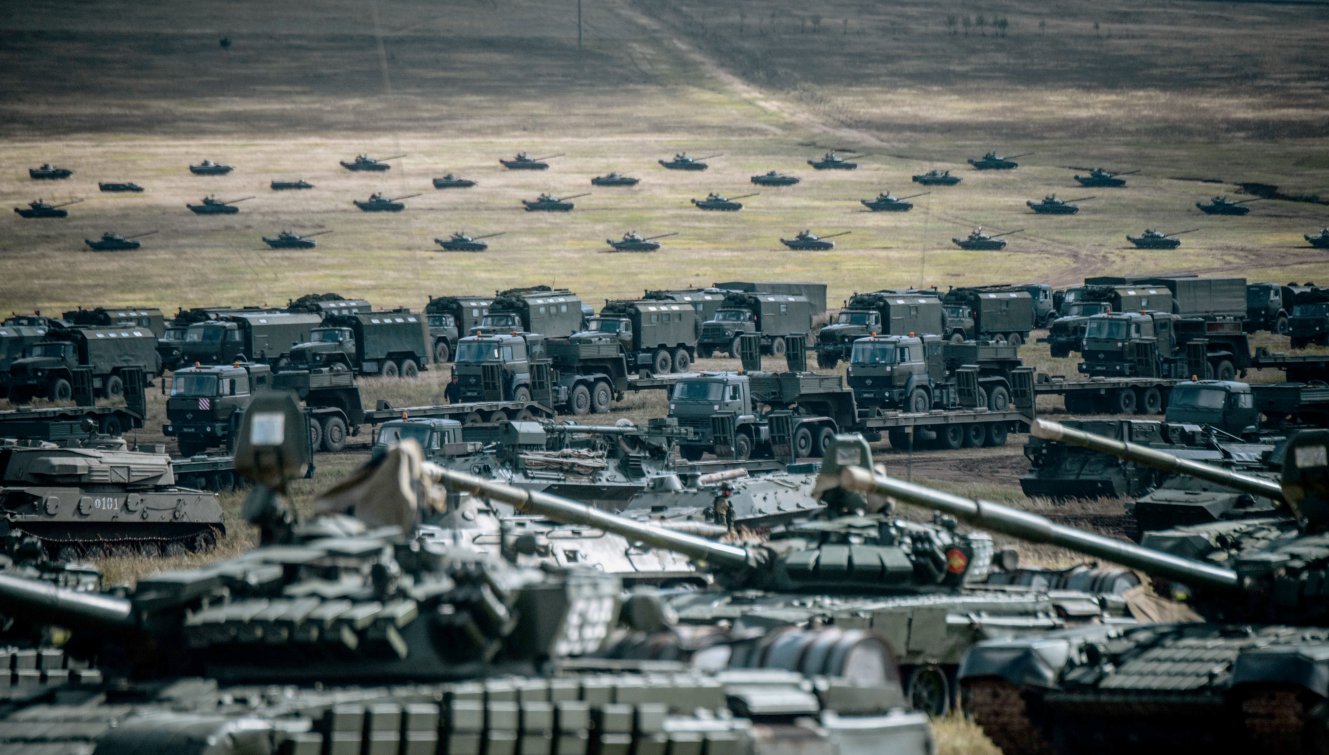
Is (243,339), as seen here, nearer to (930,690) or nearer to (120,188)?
(120,188)

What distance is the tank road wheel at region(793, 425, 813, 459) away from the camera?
129 feet

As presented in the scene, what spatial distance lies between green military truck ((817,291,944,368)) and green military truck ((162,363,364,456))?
52.7 feet

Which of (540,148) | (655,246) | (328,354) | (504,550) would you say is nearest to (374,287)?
(655,246)

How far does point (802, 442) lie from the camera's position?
3978 cm

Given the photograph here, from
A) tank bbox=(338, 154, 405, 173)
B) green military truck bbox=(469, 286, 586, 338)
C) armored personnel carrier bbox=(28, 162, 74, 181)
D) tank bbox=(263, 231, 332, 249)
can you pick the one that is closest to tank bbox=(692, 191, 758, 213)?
tank bbox=(338, 154, 405, 173)

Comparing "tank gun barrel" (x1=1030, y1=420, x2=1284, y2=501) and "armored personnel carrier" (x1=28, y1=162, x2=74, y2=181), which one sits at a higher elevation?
"tank gun barrel" (x1=1030, y1=420, x2=1284, y2=501)

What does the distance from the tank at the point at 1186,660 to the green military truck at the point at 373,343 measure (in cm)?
3492

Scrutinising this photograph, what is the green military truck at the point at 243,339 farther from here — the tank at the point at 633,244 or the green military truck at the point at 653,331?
the tank at the point at 633,244

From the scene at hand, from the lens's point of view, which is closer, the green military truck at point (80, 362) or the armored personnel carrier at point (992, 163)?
the green military truck at point (80, 362)

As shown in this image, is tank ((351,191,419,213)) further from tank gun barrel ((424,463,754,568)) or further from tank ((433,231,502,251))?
tank gun barrel ((424,463,754,568))

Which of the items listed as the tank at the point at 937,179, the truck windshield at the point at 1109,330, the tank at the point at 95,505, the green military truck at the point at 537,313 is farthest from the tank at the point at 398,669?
the tank at the point at 937,179

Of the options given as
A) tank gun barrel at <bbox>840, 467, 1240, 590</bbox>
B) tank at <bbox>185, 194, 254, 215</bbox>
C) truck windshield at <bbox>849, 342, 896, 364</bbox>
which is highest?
tank gun barrel at <bbox>840, 467, 1240, 590</bbox>

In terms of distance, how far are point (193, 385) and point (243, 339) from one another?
34.1 ft

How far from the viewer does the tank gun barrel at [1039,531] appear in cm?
1498
